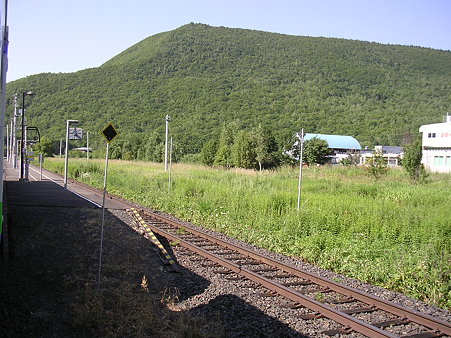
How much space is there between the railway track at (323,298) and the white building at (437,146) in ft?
117

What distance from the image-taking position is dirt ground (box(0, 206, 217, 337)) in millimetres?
6227

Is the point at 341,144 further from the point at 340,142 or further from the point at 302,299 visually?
the point at 302,299

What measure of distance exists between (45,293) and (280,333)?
403 centimetres

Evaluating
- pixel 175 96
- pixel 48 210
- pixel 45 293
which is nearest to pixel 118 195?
pixel 48 210

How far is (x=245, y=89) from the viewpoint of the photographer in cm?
12250

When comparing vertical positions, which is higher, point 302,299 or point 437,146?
point 437,146

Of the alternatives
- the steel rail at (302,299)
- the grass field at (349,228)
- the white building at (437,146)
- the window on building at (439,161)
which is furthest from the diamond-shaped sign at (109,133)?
the window on building at (439,161)

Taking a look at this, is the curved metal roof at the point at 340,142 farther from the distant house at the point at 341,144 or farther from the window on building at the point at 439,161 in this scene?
the window on building at the point at 439,161

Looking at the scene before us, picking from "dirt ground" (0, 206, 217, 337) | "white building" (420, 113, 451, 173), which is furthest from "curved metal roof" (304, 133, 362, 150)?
"dirt ground" (0, 206, 217, 337)

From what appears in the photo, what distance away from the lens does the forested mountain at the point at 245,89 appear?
9488 cm

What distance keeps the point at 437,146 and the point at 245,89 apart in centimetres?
7618

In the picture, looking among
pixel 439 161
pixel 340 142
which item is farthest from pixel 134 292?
pixel 340 142

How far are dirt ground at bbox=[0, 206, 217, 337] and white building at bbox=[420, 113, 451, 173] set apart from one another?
36.9 metres

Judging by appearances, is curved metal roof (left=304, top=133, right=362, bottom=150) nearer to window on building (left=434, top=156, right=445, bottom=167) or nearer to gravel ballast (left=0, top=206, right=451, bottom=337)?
window on building (left=434, top=156, right=445, bottom=167)
